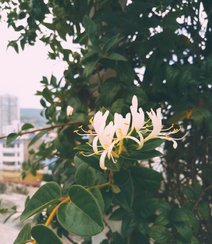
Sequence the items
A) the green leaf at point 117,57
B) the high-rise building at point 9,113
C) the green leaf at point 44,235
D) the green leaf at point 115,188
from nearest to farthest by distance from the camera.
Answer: the green leaf at point 44,235 < the green leaf at point 115,188 < the green leaf at point 117,57 < the high-rise building at point 9,113

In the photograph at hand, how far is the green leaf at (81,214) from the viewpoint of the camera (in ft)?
0.65

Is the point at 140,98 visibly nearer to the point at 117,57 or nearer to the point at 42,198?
the point at 117,57

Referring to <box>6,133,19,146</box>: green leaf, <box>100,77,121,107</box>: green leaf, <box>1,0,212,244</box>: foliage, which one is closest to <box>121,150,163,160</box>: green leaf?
<box>1,0,212,244</box>: foliage

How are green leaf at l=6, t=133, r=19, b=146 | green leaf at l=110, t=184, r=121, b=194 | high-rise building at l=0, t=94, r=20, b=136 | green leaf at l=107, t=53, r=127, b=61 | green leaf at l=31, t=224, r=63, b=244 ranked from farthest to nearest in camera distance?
high-rise building at l=0, t=94, r=20, b=136
green leaf at l=6, t=133, r=19, b=146
green leaf at l=107, t=53, r=127, b=61
green leaf at l=110, t=184, r=121, b=194
green leaf at l=31, t=224, r=63, b=244

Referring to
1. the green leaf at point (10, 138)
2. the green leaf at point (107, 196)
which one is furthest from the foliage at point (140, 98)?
the green leaf at point (10, 138)

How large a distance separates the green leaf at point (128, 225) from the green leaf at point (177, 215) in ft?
0.31

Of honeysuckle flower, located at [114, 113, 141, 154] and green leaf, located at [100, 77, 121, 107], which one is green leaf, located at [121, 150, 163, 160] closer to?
honeysuckle flower, located at [114, 113, 141, 154]

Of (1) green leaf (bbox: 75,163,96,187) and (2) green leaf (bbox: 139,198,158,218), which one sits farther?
(2) green leaf (bbox: 139,198,158,218)

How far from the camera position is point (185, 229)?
1.50 feet

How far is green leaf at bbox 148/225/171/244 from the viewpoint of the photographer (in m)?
0.45

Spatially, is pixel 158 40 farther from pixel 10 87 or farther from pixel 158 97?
pixel 10 87

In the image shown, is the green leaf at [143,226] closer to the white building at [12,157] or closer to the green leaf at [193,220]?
the green leaf at [193,220]

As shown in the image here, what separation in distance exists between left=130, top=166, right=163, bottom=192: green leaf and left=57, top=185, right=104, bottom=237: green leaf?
15 cm

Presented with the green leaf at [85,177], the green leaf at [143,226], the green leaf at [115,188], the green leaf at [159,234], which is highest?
the green leaf at [85,177]
